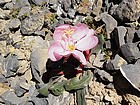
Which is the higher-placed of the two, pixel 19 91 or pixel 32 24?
pixel 32 24

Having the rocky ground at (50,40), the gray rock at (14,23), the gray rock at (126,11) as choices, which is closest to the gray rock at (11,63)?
the rocky ground at (50,40)

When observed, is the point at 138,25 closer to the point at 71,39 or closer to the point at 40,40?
the point at 71,39

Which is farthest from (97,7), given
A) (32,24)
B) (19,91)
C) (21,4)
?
(19,91)

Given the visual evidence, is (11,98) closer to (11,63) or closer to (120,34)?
(11,63)

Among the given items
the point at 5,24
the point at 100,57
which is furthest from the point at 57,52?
the point at 5,24

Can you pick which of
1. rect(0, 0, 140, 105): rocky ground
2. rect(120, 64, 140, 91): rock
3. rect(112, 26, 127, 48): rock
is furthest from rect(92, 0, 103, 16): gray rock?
rect(120, 64, 140, 91): rock

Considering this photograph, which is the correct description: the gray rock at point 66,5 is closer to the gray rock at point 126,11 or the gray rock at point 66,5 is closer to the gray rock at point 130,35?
the gray rock at point 126,11
